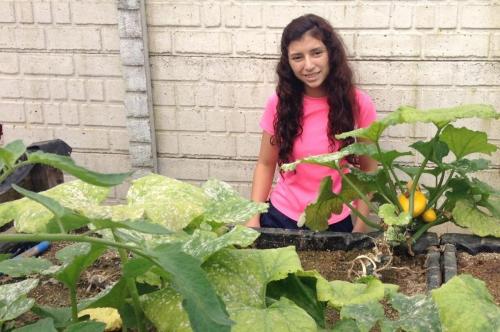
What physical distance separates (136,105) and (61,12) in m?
0.60

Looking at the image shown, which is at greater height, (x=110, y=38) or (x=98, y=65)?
(x=110, y=38)

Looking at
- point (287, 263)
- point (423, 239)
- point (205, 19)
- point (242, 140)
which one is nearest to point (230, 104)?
point (242, 140)

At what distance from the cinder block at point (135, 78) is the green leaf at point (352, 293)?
2.29 metres

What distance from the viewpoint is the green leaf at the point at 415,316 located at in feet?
3.35

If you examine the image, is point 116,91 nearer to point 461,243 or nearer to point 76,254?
point 461,243

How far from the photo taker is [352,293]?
1.12 meters

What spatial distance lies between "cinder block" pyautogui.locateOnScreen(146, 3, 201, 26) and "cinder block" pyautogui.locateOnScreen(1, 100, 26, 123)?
0.88 meters

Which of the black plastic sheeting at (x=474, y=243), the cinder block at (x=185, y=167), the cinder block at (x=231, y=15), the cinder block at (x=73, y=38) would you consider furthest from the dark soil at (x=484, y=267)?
the cinder block at (x=73, y=38)

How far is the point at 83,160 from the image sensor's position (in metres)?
3.60

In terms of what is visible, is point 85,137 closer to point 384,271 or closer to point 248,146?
point 248,146

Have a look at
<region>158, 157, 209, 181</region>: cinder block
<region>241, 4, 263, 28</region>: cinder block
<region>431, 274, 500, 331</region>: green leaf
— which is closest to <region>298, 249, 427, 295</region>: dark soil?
<region>431, 274, 500, 331</region>: green leaf

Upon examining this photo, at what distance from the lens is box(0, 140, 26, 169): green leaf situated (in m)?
0.76

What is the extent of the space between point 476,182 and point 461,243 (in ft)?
0.50

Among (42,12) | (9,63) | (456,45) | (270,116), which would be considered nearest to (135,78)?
(42,12)
